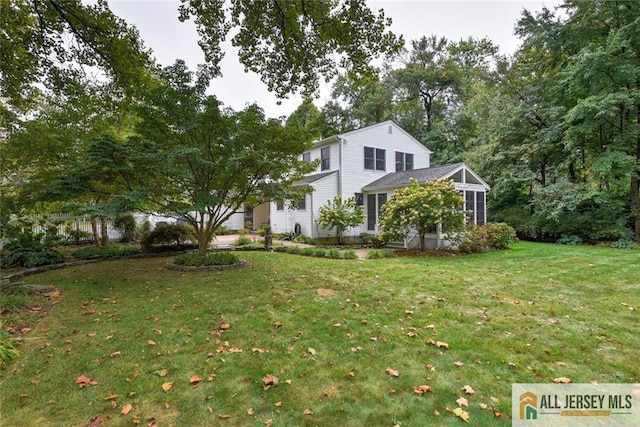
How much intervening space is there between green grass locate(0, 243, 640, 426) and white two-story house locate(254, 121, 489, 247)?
24.0 feet

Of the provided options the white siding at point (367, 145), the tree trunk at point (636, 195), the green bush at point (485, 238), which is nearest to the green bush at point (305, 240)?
the white siding at point (367, 145)

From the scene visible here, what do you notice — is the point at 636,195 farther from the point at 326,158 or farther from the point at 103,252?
the point at 103,252

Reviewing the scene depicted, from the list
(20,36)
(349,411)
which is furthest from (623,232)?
(20,36)

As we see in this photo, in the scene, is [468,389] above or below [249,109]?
below

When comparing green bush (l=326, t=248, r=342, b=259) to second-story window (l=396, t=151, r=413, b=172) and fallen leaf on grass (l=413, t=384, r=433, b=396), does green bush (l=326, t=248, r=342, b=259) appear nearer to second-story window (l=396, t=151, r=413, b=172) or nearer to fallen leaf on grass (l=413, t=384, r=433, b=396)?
fallen leaf on grass (l=413, t=384, r=433, b=396)

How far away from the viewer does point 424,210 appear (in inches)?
424

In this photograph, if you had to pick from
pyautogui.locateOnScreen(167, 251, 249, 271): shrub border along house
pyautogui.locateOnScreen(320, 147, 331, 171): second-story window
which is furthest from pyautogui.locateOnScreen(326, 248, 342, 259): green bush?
pyautogui.locateOnScreen(320, 147, 331, 171): second-story window

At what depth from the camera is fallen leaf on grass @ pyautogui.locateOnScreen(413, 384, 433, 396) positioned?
2.73m

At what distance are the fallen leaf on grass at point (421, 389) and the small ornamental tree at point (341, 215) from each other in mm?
11115

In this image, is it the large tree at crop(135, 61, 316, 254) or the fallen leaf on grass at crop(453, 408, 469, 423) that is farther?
the large tree at crop(135, 61, 316, 254)

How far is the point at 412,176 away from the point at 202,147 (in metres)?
9.96

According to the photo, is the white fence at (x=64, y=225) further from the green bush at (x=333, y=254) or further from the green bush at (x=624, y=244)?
the green bush at (x=624, y=244)

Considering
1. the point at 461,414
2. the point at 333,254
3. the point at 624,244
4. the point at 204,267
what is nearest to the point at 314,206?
the point at 333,254

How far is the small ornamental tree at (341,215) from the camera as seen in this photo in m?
13.9
